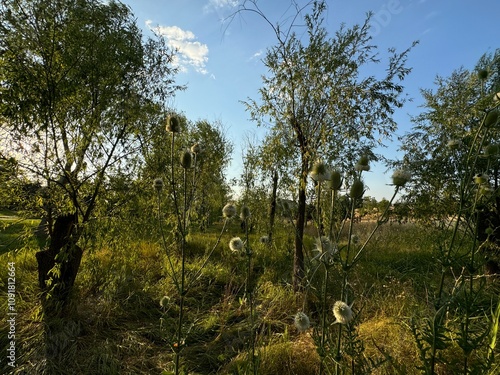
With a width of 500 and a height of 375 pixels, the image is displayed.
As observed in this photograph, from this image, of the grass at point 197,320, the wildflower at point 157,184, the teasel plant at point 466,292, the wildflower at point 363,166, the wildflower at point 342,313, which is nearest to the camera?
the wildflower at point 342,313

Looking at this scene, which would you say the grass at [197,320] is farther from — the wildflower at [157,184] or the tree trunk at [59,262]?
the wildflower at [157,184]

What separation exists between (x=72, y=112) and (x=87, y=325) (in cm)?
278

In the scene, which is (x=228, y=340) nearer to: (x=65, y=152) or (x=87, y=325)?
(x=87, y=325)

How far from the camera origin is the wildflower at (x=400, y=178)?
1.46 meters

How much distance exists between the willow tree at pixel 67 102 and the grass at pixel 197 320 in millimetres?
377

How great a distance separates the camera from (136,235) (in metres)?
4.19

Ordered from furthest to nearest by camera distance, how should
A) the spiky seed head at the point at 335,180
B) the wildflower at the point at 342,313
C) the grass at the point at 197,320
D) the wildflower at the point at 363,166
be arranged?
1. the grass at the point at 197,320
2. the wildflower at the point at 363,166
3. the spiky seed head at the point at 335,180
4. the wildflower at the point at 342,313

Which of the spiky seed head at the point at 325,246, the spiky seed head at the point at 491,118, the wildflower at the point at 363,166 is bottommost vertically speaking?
the spiky seed head at the point at 325,246

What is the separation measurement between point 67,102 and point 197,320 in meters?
3.42

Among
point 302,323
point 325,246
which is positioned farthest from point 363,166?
point 302,323

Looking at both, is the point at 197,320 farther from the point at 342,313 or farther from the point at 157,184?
the point at 342,313

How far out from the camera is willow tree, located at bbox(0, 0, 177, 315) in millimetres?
3393

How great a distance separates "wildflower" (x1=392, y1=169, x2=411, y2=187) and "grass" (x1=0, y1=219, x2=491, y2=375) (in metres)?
0.74

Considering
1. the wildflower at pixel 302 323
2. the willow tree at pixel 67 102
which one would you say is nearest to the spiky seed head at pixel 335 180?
the wildflower at pixel 302 323
